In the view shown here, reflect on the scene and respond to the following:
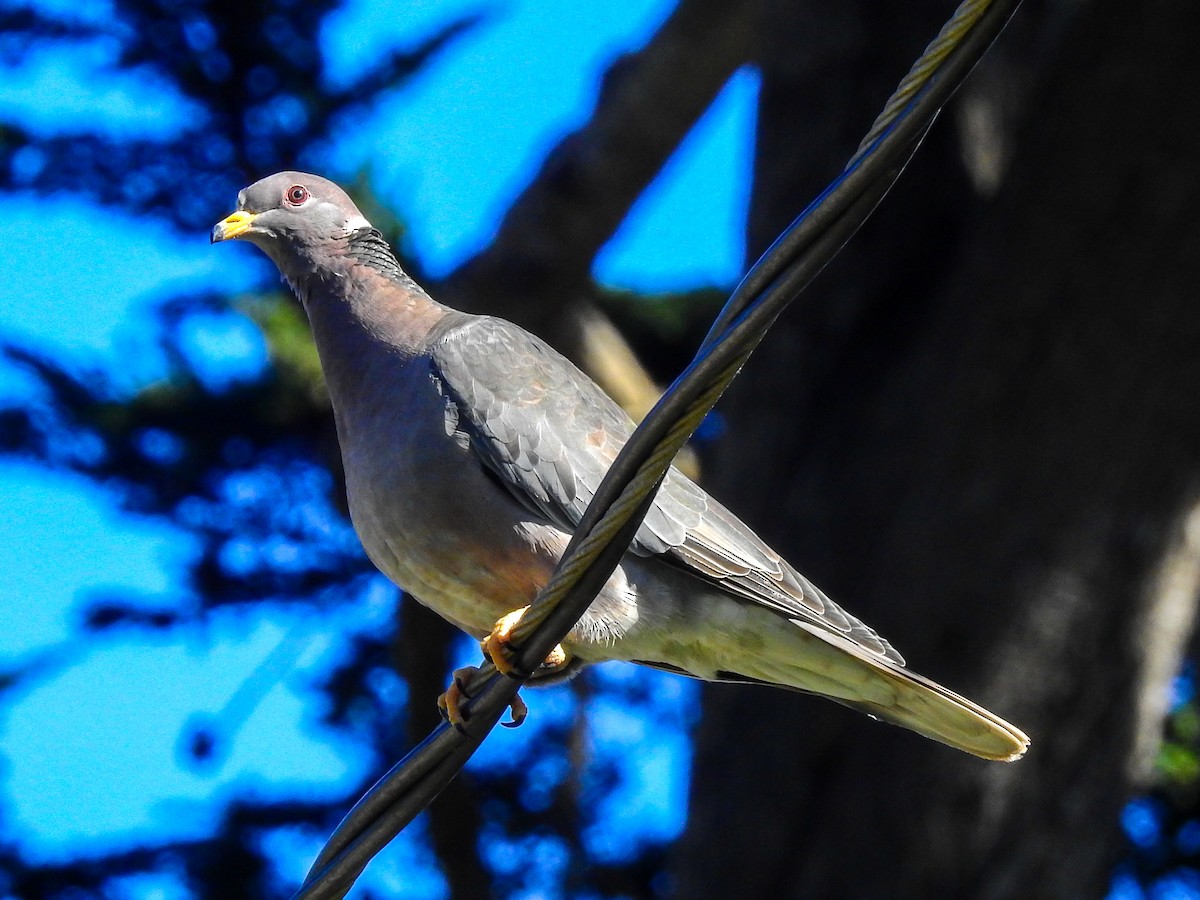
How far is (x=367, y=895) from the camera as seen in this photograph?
310 inches

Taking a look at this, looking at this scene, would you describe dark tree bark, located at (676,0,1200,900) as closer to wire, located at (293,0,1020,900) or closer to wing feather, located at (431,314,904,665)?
wing feather, located at (431,314,904,665)

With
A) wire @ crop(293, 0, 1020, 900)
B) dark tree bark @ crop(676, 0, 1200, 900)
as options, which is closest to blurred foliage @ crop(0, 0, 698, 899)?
dark tree bark @ crop(676, 0, 1200, 900)

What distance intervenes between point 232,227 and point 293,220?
6.8 inches

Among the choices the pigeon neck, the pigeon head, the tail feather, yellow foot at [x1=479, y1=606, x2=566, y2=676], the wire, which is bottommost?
the tail feather

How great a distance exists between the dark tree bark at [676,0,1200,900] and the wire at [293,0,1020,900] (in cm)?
366

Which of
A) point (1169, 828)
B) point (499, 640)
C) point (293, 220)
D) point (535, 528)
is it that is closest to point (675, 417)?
point (499, 640)

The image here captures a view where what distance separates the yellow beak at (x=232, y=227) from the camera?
423 cm

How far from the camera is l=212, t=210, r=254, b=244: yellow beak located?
4.23 m

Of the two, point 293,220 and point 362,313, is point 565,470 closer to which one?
point 362,313

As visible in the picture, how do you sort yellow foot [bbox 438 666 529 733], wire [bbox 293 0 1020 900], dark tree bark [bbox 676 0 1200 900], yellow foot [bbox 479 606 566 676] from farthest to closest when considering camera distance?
dark tree bark [bbox 676 0 1200 900] < yellow foot [bbox 438 666 529 733] < yellow foot [bbox 479 606 566 676] < wire [bbox 293 0 1020 900]

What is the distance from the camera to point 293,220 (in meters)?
4.24

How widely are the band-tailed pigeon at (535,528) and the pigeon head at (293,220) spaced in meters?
0.24

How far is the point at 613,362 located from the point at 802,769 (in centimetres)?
199

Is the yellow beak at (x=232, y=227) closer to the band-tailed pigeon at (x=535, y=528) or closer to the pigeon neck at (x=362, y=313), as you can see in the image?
the pigeon neck at (x=362, y=313)
